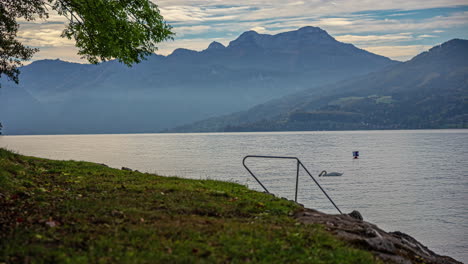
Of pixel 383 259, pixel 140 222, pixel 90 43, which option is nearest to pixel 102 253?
pixel 140 222

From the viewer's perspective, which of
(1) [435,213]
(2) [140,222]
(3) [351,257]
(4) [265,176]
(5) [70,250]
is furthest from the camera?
(4) [265,176]

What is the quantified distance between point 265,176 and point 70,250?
62.4 meters

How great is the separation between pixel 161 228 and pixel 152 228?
0.23 m

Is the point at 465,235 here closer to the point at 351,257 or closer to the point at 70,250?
the point at 351,257

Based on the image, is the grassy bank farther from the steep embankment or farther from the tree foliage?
the tree foliage

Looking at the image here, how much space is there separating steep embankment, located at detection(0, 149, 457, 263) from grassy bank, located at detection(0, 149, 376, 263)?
0.07 feet

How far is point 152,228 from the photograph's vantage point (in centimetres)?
1085

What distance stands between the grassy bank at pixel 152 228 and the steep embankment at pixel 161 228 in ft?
0.07

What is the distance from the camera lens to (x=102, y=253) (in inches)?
354

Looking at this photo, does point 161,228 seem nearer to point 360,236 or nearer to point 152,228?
point 152,228

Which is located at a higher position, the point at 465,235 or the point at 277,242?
Answer: the point at 277,242

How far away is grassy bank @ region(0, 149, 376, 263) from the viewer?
912 cm

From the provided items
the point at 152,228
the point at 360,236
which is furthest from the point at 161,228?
the point at 360,236

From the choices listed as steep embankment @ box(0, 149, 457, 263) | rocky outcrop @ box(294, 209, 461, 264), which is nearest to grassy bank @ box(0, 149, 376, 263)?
steep embankment @ box(0, 149, 457, 263)
